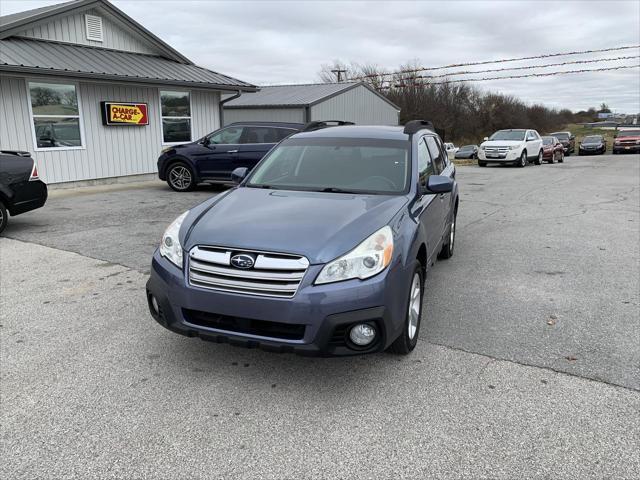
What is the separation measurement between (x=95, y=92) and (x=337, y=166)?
36.5 feet

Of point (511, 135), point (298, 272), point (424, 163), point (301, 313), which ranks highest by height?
point (424, 163)

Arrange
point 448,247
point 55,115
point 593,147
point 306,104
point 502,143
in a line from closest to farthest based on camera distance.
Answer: point 448,247 < point 55,115 < point 502,143 < point 306,104 < point 593,147

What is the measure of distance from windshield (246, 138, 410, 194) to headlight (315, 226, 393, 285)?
1.03 meters

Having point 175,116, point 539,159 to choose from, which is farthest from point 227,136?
point 539,159

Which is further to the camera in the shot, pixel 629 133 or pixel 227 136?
pixel 629 133

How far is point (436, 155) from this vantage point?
5711 mm

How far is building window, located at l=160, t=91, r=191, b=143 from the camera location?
50.5ft

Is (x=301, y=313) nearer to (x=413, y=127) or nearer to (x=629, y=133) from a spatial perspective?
(x=413, y=127)

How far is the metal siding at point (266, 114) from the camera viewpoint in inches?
974

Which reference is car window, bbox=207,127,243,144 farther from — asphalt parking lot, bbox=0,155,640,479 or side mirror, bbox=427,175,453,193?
side mirror, bbox=427,175,453,193

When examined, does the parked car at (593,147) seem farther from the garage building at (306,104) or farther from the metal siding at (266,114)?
the metal siding at (266,114)

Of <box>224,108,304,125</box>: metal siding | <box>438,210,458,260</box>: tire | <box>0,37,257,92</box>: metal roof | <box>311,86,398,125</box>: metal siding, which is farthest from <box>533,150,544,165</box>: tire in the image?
<box>438,210,458,260</box>: tire

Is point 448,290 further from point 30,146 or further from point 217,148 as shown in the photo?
point 30,146

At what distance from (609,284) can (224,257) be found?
169 inches
